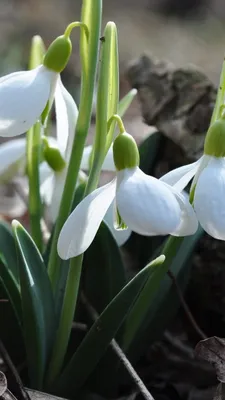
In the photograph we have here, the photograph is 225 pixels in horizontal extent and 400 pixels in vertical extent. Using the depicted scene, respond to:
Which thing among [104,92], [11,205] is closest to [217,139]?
[104,92]

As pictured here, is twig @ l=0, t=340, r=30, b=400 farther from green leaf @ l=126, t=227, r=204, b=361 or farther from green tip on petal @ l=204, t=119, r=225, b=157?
green tip on petal @ l=204, t=119, r=225, b=157

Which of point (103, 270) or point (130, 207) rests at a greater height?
point (130, 207)

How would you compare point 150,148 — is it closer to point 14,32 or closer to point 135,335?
point 135,335

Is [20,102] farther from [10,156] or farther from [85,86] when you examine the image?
[10,156]

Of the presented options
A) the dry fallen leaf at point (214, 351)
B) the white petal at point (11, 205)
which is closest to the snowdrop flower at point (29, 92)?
the dry fallen leaf at point (214, 351)

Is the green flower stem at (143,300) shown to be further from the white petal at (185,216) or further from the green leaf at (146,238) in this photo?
the green leaf at (146,238)

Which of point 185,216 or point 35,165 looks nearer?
point 185,216
